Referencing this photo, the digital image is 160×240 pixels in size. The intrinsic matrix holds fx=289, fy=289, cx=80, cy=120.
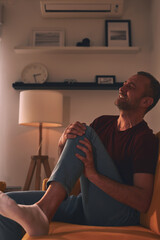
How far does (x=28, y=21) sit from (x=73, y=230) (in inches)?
133

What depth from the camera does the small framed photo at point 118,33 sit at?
3.82 meters

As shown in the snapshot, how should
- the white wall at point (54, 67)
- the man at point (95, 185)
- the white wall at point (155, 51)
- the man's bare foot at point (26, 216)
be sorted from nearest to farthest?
1. the man's bare foot at point (26, 216)
2. the man at point (95, 185)
3. the white wall at point (155, 51)
4. the white wall at point (54, 67)

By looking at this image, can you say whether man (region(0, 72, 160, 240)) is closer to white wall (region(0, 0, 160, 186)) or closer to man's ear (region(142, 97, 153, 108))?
man's ear (region(142, 97, 153, 108))

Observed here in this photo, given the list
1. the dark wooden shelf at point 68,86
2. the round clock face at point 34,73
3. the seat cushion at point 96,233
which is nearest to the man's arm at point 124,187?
the seat cushion at point 96,233

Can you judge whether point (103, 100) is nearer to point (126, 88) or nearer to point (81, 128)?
point (126, 88)

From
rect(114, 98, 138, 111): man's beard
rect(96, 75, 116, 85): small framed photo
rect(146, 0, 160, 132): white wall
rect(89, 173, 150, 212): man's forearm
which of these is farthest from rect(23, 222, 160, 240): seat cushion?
rect(96, 75, 116, 85): small framed photo

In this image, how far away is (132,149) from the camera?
1.42 meters

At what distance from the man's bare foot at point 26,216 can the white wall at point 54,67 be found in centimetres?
261

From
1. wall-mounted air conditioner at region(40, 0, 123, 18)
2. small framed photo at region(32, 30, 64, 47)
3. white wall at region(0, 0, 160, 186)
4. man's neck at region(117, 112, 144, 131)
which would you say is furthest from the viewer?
small framed photo at region(32, 30, 64, 47)

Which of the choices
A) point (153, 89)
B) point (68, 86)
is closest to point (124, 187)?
point (153, 89)

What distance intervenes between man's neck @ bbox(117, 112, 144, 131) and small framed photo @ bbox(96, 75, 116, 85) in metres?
2.03

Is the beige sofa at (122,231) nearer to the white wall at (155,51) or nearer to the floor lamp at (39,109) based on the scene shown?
the floor lamp at (39,109)

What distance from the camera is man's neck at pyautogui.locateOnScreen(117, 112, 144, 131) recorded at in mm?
1688

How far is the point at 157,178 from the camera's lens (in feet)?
4.17
